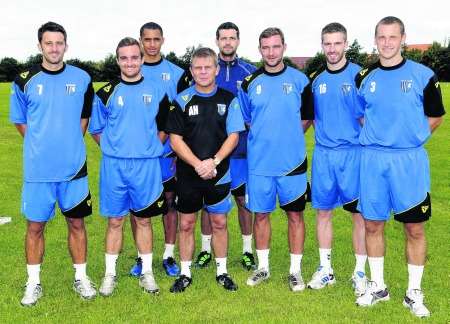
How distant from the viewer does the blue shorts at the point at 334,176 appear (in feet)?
19.1

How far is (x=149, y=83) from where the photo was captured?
19.2 feet

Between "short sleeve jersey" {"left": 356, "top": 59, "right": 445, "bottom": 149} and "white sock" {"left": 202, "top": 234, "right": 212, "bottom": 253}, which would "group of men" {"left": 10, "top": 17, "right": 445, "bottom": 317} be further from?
"white sock" {"left": 202, "top": 234, "right": 212, "bottom": 253}

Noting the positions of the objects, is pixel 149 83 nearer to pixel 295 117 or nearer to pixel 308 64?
pixel 295 117

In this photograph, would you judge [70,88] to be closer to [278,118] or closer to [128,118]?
[128,118]

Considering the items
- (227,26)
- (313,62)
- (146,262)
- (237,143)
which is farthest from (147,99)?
(313,62)

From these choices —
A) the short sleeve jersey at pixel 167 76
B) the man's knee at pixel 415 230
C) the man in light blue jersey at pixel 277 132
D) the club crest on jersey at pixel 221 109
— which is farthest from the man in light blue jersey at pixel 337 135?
the short sleeve jersey at pixel 167 76

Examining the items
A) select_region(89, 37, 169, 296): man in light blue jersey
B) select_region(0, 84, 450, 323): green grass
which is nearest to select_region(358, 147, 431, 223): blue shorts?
select_region(0, 84, 450, 323): green grass

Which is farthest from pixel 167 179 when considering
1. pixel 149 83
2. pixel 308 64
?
pixel 308 64

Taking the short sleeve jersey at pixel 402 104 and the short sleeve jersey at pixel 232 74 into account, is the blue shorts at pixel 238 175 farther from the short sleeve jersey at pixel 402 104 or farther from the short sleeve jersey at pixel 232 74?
the short sleeve jersey at pixel 402 104

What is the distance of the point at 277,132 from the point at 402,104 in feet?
4.55

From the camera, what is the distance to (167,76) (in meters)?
6.52

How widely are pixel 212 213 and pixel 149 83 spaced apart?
1640mm

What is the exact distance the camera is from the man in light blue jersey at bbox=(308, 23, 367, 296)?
577 centimetres

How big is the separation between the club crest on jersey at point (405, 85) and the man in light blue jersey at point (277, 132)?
44.3 inches
